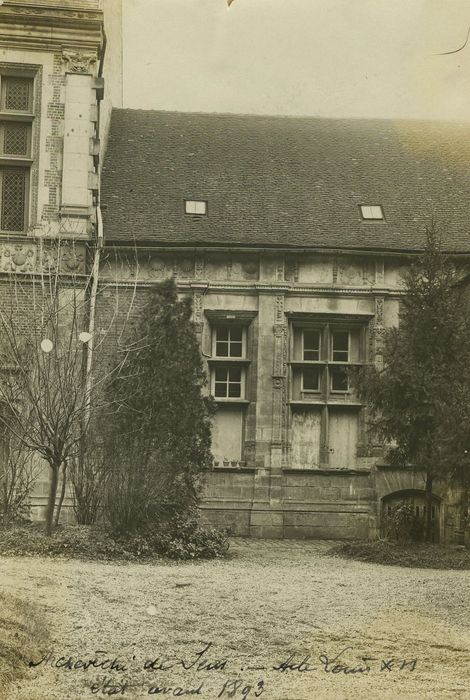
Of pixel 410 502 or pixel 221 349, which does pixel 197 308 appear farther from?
pixel 410 502

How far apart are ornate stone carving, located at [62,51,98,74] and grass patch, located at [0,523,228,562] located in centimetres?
852

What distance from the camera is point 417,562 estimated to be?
1247 centimetres

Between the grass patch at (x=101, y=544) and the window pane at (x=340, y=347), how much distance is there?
5951 mm

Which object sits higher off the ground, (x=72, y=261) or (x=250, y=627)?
(x=72, y=261)

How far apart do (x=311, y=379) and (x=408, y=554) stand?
535 cm

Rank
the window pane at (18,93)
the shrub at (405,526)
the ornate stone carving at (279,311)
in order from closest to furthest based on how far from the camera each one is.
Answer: the shrub at (405,526) < the window pane at (18,93) < the ornate stone carving at (279,311)

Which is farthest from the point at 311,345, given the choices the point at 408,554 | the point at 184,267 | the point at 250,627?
the point at 250,627

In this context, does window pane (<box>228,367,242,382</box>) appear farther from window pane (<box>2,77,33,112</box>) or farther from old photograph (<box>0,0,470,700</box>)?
window pane (<box>2,77,33,112</box>)

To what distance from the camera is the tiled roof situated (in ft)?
57.7

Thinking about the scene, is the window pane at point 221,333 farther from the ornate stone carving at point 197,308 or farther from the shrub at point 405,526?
the shrub at point 405,526

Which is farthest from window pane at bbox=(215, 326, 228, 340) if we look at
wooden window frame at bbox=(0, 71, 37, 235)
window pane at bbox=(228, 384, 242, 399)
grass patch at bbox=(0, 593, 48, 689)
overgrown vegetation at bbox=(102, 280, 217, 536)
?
grass patch at bbox=(0, 593, 48, 689)

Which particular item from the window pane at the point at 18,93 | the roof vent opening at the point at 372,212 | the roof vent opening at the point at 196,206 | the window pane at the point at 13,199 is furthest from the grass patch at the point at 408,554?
the window pane at the point at 18,93

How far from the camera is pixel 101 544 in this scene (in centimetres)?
1155

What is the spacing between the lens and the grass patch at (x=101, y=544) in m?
11.1
